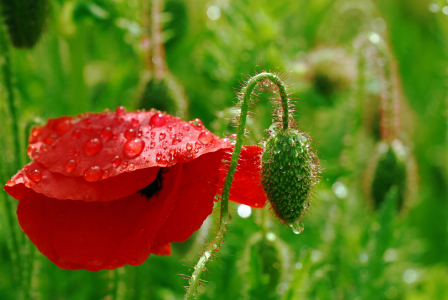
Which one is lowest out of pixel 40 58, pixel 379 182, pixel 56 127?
pixel 56 127

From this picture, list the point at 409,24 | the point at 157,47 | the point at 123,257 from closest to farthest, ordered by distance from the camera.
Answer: the point at 123,257
the point at 157,47
the point at 409,24

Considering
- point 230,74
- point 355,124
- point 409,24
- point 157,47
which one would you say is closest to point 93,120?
point 157,47

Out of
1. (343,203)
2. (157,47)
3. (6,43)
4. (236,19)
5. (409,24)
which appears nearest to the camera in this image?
(6,43)

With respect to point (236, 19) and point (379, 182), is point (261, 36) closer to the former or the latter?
point (236, 19)

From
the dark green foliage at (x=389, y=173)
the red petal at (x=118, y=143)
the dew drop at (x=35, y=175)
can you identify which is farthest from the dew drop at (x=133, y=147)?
the dark green foliage at (x=389, y=173)

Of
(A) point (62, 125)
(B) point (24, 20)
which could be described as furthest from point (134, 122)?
(B) point (24, 20)

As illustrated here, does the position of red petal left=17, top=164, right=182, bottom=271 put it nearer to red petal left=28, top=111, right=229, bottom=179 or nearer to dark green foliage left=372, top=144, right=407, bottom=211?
red petal left=28, top=111, right=229, bottom=179

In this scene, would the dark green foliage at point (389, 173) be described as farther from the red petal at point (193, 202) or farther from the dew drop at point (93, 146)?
the dew drop at point (93, 146)
